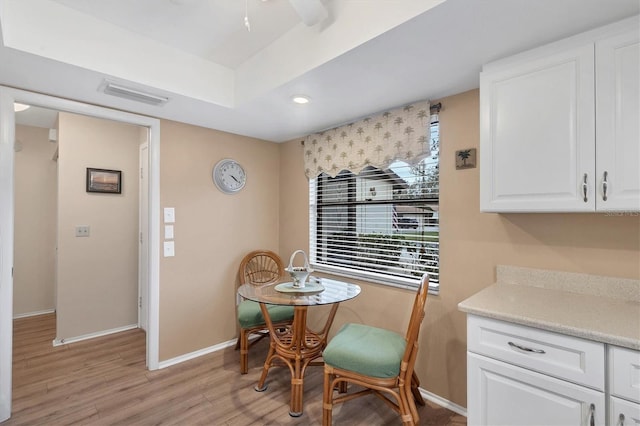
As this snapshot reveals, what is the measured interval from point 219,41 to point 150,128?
1.13 metres

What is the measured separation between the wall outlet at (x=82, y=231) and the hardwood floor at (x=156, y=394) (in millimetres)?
1157

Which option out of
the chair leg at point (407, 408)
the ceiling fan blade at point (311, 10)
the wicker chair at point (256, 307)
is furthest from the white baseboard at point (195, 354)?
the ceiling fan blade at point (311, 10)

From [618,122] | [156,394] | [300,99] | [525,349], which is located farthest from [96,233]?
[618,122]

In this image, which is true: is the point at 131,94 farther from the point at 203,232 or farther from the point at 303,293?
the point at 303,293

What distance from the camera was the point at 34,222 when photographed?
395cm

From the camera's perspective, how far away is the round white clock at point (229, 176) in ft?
10.1

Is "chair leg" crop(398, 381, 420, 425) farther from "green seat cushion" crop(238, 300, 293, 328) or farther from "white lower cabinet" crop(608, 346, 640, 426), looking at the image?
"green seat cushion" crop(238, 300, 293, 328)

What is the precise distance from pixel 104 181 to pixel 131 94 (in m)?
1.83

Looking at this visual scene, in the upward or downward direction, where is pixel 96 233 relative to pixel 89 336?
upward

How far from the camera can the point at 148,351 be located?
2660 mm

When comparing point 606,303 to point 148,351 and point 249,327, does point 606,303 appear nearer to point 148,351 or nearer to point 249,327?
point 249,327

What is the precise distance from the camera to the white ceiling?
1.36 meters

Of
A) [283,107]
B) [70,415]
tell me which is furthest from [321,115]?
[70,415]

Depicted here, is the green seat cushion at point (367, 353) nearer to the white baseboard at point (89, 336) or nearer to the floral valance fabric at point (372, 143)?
the floral valance fabric at point (372, 143)
